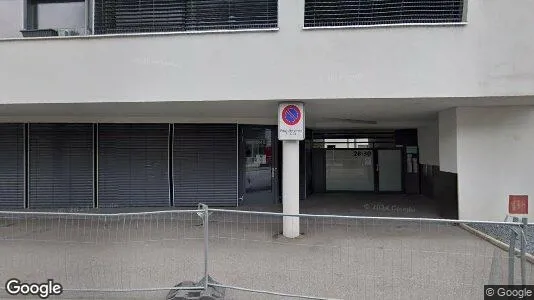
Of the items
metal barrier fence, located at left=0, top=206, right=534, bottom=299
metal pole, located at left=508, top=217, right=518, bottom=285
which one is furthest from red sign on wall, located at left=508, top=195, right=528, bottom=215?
metal pole, located at left=508, top=217, right=518, bottom=285

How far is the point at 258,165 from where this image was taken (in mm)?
11320

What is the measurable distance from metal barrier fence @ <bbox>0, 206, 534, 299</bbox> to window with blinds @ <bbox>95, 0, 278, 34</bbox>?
3718 mm

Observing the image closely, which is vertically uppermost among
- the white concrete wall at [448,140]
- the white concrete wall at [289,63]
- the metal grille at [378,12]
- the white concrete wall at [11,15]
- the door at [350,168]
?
the white concrete wall at [11,15]

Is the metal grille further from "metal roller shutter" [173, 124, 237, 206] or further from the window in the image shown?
the window

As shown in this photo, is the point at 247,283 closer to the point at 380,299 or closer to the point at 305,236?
the point at 380,299

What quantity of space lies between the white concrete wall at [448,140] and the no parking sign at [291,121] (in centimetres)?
350

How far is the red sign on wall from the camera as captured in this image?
25.8 ft

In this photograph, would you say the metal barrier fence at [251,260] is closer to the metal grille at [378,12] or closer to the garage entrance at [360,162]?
the metal grille at [378,12]

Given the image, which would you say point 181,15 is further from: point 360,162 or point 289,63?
point 360,162

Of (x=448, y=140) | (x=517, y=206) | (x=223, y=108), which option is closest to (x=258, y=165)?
(x=223, y=108)

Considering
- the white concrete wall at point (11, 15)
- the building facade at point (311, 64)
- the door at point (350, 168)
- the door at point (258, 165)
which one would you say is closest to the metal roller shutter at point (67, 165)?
the building facade at point (311, 64)

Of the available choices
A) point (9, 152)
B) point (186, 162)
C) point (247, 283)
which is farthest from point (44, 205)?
point (247, 283)

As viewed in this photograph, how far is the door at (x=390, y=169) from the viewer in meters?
14.7

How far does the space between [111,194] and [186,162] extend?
7.22 ft
